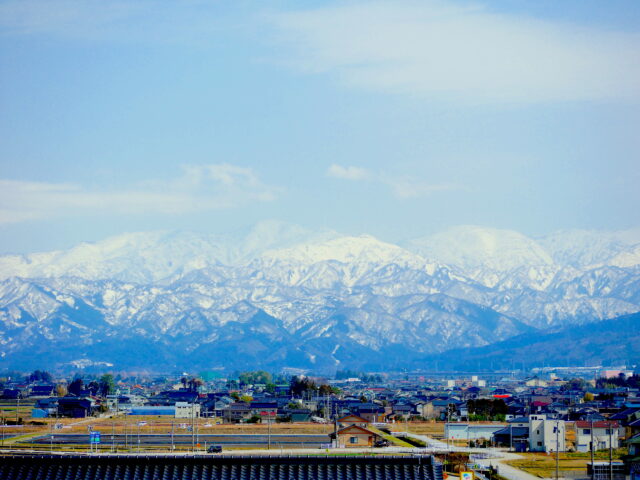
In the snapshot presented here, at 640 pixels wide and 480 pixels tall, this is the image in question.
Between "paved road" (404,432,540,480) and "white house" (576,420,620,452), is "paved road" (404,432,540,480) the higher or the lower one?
the lower one

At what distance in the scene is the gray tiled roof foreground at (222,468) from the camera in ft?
57.4

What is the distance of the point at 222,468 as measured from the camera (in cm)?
1777

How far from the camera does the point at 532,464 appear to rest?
168ft

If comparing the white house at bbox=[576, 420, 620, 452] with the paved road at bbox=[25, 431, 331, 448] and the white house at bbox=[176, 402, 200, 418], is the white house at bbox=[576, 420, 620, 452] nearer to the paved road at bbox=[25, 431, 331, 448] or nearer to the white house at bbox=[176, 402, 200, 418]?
the paved road at bbox=[25, 431, 331, 448]

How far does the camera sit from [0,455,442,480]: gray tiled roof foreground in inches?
689

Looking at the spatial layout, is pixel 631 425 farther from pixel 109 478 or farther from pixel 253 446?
pixel 109 478

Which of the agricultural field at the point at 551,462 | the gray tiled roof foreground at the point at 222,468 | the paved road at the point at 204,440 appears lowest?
the agricultural field at the point at 551,462

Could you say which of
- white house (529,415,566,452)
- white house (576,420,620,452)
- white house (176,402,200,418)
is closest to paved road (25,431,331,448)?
white house (529,415,566,452)

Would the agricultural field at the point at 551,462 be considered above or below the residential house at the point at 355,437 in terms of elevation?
below

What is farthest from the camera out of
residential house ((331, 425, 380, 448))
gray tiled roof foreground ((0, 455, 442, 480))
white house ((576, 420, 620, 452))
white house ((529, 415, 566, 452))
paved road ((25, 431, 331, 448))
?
residential house ((331, 425, 380, 448))

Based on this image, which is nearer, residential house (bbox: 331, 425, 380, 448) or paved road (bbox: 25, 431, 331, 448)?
paved road (bbox: 25, 431, 331, 448)

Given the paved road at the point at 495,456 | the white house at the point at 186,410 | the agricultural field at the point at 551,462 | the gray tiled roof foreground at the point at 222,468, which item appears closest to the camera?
the gray tiled roof foreground at the point at 222,468

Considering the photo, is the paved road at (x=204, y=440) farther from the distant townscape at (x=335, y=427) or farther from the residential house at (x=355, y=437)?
the residential house at (x=355, y=437)

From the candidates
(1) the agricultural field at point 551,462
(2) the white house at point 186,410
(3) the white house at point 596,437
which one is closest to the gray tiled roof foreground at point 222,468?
(1) the agricultural field at point 551,462
